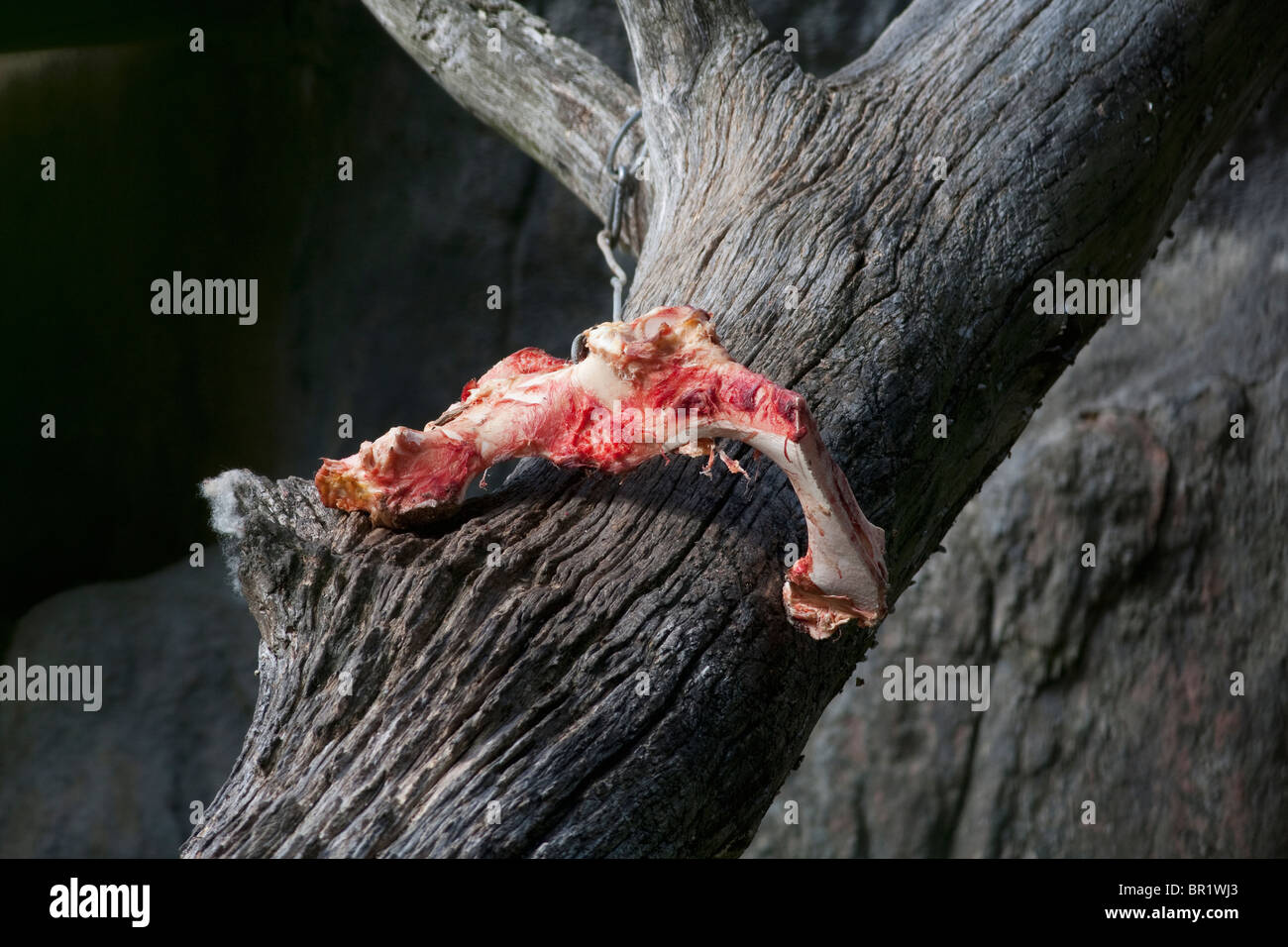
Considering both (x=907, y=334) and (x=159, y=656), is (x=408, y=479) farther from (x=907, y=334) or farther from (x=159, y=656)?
(x=159, y=656)

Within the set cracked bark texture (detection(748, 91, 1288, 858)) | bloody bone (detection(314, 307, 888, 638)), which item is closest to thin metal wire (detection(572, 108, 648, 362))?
bloody bone (detection(314, 307, 888, 638))

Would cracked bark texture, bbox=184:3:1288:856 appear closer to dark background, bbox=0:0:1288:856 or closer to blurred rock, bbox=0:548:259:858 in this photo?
dark background, bbox=0:0:1288:856

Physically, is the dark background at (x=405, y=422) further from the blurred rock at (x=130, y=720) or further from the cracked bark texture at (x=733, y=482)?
the cracked bark texture at (x=733, y=482)

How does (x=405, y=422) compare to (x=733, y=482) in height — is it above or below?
above

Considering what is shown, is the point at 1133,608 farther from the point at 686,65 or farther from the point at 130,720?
the point at 130,720

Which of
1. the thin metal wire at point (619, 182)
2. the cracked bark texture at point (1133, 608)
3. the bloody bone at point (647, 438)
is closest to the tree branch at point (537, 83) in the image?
the thin metal wire at point (619, 182)

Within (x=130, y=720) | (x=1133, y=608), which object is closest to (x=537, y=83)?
(x=1133, y=608)
